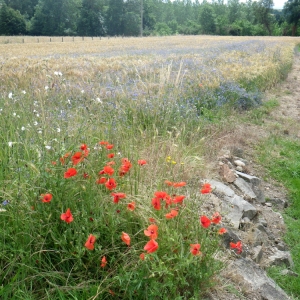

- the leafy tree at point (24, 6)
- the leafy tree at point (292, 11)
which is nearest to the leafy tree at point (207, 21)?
the leafy tree at point (292, 11)

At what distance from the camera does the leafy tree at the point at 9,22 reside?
55625mm

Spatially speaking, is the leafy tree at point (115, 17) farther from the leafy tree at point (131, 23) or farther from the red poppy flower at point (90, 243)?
the red poppy flower at point (90, 243)

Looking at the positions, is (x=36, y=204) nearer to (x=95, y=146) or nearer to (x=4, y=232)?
(x=4, y=232)

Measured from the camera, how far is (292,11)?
201 feet

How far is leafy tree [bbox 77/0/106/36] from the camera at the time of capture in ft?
227

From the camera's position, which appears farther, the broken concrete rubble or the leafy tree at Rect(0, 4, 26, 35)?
the leafy tree at Rect(0, 4, 26, 35)

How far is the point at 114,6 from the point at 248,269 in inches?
3139

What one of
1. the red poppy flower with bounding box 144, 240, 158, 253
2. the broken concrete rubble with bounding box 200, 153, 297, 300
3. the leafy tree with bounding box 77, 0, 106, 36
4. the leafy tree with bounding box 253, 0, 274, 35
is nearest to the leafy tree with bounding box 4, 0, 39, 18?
the leafy tree with bounding box 77, 0, 106, 36

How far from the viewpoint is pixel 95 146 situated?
290cm

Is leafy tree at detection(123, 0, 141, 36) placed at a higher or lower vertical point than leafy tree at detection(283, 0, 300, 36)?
lower

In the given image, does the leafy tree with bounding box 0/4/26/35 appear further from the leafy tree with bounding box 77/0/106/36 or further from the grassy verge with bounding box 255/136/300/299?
the grassy verge with bounding box 255/136/300/299

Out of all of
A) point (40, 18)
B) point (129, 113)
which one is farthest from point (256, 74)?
point (40, 18)

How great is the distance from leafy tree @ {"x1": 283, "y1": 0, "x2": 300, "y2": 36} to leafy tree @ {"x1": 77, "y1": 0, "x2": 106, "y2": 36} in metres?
35.4

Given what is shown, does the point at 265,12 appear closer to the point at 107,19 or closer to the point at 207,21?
the point at 207,21
